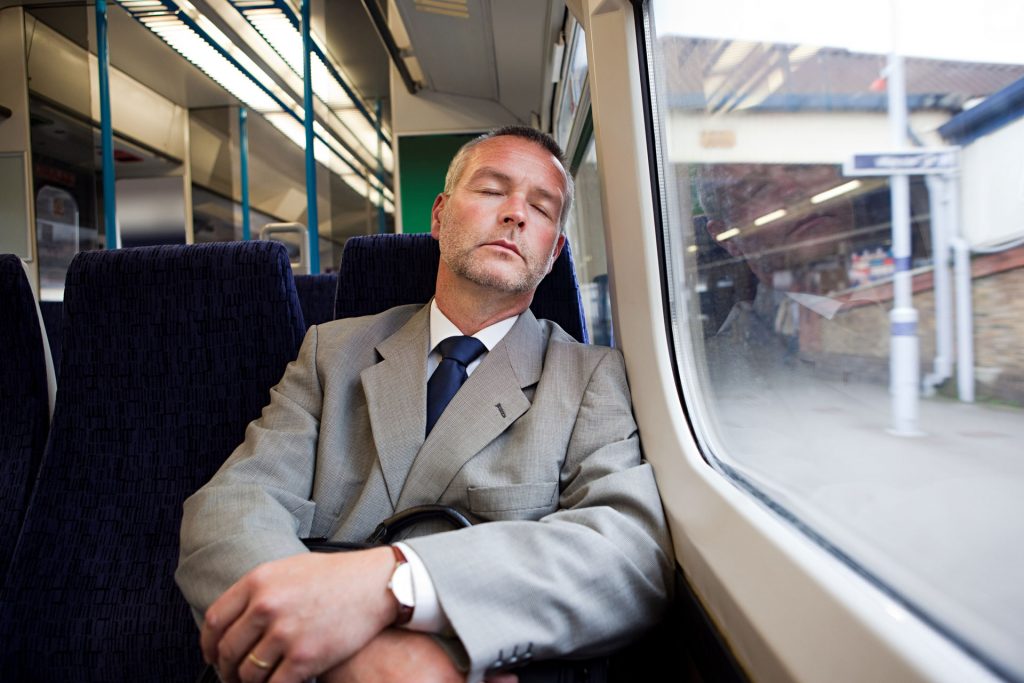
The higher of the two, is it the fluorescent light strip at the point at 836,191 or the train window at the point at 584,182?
Result: the train window at the point at 584,182

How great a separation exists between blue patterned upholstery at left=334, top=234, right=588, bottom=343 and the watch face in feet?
2.66

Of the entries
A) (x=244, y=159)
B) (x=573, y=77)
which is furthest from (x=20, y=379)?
(x=244, y=159)

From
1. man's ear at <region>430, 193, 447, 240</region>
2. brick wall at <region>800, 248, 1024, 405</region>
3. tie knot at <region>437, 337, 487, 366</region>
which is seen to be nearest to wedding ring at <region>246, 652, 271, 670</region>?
tie knot at <region>437, 337, 487, 366</region>

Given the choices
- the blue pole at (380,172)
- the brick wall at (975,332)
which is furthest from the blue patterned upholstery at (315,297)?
the blue pole at (380,172)

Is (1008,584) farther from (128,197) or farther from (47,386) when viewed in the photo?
(128,197)

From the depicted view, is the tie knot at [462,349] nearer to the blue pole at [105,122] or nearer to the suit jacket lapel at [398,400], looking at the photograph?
the suit jacket lapel at [398,400]

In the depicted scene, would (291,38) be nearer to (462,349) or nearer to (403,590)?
(462,349)

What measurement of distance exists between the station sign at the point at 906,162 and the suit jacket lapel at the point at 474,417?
28.0 inches

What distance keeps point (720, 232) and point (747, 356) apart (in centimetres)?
22

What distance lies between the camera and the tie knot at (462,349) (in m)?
1.37

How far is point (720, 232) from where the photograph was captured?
1179mm

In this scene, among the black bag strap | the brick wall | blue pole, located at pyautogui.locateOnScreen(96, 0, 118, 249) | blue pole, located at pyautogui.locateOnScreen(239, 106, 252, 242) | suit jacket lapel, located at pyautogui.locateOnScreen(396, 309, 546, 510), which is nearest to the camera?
the brick wall

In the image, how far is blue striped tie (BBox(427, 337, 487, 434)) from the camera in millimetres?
1300

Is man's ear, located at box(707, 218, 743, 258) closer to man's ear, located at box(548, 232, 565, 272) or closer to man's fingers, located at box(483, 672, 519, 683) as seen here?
man's ear, located at box(548, 232, 565, 272)
